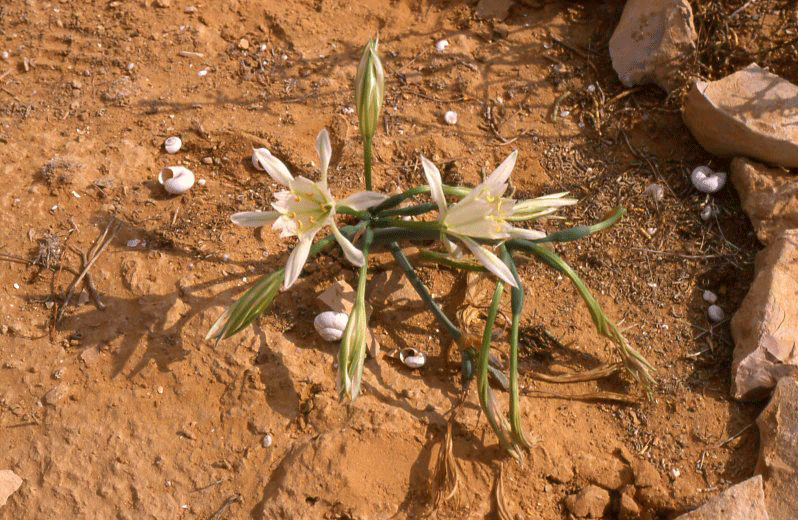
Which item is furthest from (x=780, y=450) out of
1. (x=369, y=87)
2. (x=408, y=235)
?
(x=369, y=87)

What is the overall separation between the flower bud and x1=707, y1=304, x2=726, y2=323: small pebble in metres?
1.43

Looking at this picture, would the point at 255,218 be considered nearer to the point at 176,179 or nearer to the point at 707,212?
the point at 176,179

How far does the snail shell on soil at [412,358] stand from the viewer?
2.43m

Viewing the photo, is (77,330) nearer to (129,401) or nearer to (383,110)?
(129,401)

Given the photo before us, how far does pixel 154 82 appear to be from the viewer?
10.2 ft

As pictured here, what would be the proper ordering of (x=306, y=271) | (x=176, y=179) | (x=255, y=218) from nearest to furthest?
(x=255, y=218), (x=306, y=271), (x=176, y=179)

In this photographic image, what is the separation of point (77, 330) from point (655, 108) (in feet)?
8.23

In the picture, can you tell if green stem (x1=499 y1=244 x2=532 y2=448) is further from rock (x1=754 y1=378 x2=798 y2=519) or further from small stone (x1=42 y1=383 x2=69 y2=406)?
small stone (x1=42 y1=383 x2=69 y2=406)

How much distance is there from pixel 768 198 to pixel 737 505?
1.25 meters

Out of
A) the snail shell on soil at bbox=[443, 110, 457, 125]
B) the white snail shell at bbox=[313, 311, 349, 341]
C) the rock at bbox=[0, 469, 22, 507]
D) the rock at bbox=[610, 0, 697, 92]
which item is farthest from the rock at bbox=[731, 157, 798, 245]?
the rock at bbox=[0, 469, 22, 507]

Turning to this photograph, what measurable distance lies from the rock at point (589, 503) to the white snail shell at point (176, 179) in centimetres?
179

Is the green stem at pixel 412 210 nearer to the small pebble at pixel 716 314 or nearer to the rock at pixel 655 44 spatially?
the small pebble at pixel 716 314

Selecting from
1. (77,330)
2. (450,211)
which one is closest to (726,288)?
(450,211)

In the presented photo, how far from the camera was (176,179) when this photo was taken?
2.70 meters
